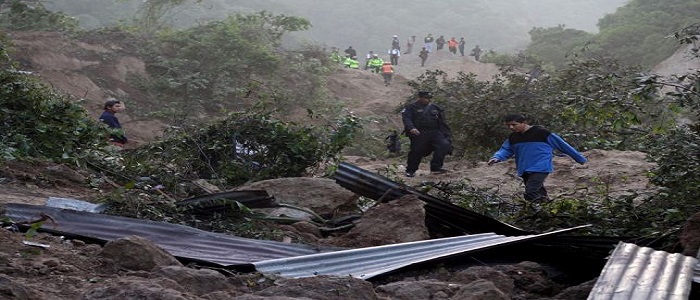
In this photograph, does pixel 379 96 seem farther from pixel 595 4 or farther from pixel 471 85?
pixel 595 4

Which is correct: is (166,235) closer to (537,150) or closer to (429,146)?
(537,150)

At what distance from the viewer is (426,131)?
37.3 feet

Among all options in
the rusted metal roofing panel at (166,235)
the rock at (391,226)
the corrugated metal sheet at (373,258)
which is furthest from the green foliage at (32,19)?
the corrugated metal sheet at (373,258)

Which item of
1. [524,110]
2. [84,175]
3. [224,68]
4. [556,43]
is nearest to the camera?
[84,175]

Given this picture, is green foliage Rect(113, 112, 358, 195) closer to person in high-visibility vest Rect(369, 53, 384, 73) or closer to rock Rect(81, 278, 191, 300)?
rock Rect(81, 278, 191, 300)

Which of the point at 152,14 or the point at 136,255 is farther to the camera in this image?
the point at 152,14

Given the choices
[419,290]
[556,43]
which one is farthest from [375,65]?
[419,290]

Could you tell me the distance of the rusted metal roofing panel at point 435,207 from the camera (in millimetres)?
5988

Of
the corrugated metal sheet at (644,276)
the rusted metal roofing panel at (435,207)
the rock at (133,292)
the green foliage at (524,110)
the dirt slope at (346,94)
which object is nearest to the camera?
the rock at (133,292)

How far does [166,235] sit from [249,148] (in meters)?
4.25

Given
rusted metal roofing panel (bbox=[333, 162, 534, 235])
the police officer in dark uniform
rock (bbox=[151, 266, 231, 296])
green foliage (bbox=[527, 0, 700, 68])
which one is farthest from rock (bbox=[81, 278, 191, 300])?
green foliage (bbox=[527, 0, 700, 68])

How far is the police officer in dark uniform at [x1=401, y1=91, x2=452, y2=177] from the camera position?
11234mm

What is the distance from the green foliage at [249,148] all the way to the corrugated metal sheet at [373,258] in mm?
4232

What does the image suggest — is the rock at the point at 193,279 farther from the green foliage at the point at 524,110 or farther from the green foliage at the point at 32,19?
the green foliage at the point at 32,19
